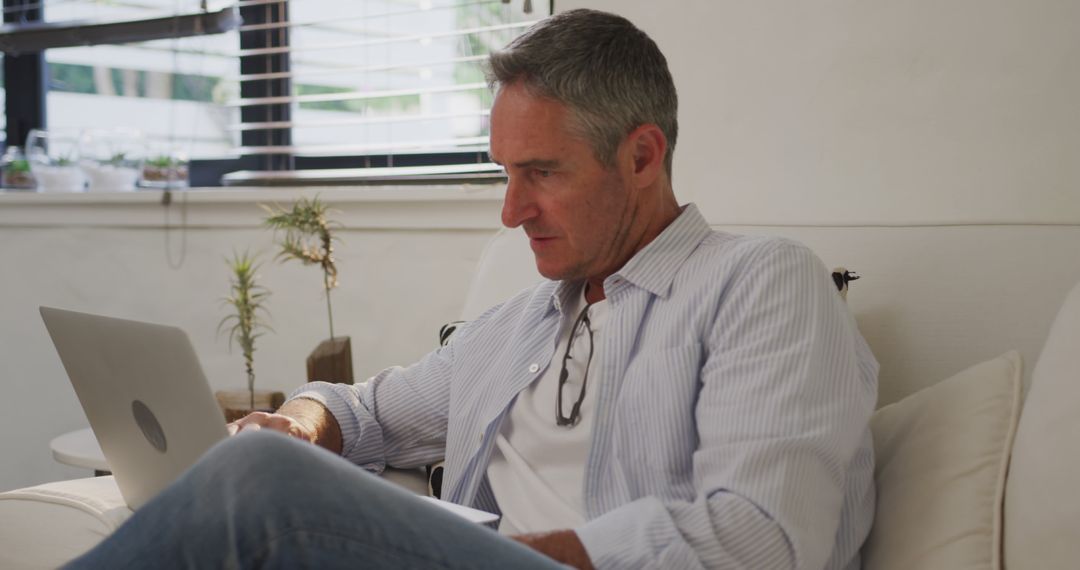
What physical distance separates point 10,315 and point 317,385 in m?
1.82

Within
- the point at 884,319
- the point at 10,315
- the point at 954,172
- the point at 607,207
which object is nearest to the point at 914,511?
the point at 884,319

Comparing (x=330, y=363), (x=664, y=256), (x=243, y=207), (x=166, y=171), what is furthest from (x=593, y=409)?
(x=166, y=171)

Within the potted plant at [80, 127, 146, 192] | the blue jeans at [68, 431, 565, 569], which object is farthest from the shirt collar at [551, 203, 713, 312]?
the potted plant at [80, 127, 146, 192]

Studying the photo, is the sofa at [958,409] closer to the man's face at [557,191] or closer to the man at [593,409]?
→ the man at [593,409]

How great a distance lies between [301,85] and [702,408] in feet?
6.41

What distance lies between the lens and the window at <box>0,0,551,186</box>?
2529 mm

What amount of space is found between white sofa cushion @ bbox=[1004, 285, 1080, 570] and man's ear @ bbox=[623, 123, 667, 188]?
0.52 metres

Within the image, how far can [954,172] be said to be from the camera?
171 cm

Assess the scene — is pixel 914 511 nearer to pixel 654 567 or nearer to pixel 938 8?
pixel 654 567

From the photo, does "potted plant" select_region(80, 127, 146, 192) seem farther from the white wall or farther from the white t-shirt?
the white t-shirt

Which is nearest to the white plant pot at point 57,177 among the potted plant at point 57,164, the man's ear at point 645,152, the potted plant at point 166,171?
the potted plant at point 57,164

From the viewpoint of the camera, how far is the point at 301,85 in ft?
9.48

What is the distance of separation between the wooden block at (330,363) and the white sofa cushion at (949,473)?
1.19 m

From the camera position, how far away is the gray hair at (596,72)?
1.41m
